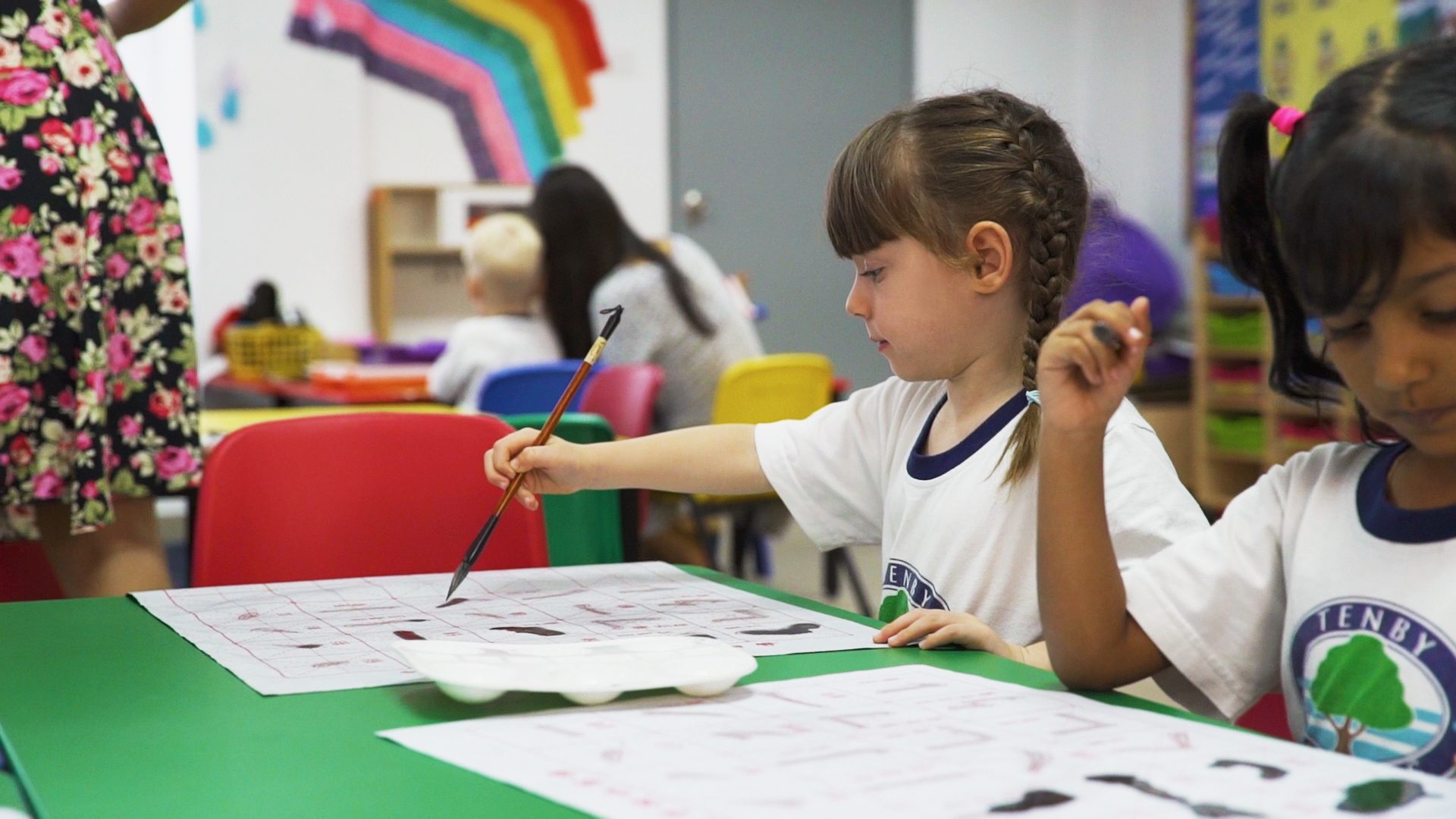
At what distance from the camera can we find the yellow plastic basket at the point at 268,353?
446cm

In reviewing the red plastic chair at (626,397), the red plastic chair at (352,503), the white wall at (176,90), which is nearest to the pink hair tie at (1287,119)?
the red plastic chair at (352,503)

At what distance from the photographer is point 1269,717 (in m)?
0.95

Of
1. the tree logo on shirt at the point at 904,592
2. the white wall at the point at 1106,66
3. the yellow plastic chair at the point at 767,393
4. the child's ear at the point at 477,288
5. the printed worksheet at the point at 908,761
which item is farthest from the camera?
the white wall at the point at 1106,66

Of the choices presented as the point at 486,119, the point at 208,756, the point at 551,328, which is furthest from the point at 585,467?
the point at 486,119

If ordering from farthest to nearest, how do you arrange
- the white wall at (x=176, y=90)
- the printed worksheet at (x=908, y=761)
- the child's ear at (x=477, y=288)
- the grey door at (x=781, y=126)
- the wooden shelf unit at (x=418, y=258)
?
the grey door at (x=781, y=126)
the wooden shelf unit at (x=418, y=258)
the white wall at (x=176, y=90)
the child's ear at (x=477, y=288)
the printed worksheet at (x=908, y=761)

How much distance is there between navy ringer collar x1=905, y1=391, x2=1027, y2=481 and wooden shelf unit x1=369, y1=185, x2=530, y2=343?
4403mm

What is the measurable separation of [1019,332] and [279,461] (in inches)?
28.7

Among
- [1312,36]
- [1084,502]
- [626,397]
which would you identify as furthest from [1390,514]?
[1312,36]

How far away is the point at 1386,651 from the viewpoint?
31.7 inches

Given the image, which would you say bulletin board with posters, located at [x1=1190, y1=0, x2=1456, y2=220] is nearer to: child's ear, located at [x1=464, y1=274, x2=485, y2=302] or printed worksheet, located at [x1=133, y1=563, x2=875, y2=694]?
child's ear, located at [x1=464, y1=274, x2=485, y2=302]

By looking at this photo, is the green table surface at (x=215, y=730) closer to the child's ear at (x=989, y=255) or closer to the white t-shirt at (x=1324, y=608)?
the white t-shirt at (x=1324, y=608)

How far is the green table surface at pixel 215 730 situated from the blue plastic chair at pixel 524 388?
1994 mm

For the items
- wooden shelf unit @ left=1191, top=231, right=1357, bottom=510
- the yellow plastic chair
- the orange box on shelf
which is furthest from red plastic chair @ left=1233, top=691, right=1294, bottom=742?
wooden shelf unit @ left=1191, top=231, right=1357, bottom=510

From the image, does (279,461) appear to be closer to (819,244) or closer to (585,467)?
(585,467)
